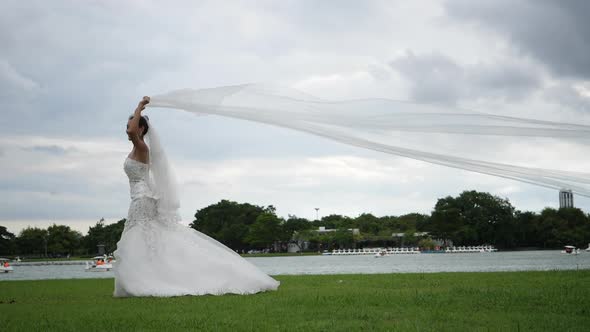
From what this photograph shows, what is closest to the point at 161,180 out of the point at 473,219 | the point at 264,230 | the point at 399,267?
the point at 399,267

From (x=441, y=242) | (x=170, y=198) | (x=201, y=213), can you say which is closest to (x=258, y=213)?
(x=201, y=213)

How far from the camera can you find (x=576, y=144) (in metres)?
9.19

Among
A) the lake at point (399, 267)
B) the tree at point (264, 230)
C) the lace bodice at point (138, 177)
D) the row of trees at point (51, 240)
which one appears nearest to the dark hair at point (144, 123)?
the lace bodice at point (138, 177)

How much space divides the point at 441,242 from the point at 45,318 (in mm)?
149925

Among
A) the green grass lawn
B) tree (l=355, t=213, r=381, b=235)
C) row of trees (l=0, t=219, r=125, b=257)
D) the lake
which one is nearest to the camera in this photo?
the green grass lawn

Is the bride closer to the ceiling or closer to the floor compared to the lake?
closer to the ceiling

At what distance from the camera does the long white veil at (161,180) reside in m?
13.4

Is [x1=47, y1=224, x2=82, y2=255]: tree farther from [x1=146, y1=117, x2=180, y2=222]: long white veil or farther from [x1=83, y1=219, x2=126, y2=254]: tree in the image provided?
[x1=146, y1=117, x2=180, y2=222]: long white veil

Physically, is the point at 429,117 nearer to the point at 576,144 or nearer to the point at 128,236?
the point at 576,144

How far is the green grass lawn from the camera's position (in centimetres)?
813

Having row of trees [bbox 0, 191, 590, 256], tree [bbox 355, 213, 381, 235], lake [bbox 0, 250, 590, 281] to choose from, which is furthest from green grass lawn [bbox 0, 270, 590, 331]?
tree [bbox 355, 213, 381, 235]

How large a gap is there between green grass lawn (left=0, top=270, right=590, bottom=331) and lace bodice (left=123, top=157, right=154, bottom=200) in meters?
2.22

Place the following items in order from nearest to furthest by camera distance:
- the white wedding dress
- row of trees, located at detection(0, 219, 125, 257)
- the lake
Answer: the white wedding dress, the lake, row of trees, located at detection(0, 219, 125, 257)

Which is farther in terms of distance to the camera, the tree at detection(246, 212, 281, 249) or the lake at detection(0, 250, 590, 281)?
the tree at detection(246, 212, 281, 249)
